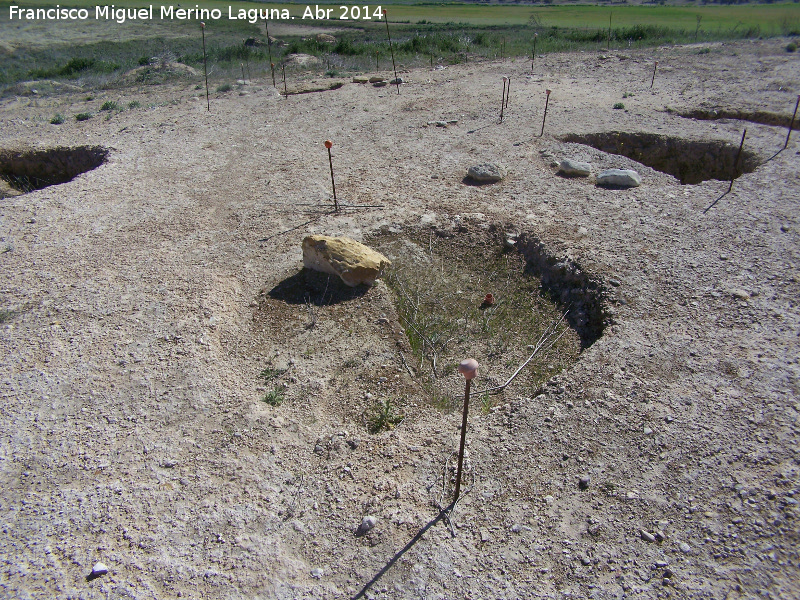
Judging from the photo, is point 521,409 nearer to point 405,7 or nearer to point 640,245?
point 640,245

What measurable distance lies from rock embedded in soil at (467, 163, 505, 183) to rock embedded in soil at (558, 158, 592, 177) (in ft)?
3.67

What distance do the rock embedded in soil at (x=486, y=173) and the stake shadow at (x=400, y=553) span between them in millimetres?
6620

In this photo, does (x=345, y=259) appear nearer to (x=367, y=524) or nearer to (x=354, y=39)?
(x=367, y=524)

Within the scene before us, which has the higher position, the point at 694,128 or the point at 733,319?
the point at 694,128

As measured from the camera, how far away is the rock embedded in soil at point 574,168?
9.67m

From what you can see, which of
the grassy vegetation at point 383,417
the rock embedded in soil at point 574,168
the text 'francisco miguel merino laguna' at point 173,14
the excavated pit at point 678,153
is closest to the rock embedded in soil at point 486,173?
the rock embedded in soil at point 574,168

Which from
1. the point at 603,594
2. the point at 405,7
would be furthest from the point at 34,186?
the point at 405,7

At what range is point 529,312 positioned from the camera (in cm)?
724

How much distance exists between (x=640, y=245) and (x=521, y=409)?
11.8 feet

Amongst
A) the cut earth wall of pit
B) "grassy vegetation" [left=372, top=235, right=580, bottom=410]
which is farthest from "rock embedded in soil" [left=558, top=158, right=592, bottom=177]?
"grassy vegetation" [left=372, top=235, right=580, bottom=410]

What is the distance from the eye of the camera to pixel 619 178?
920 cm

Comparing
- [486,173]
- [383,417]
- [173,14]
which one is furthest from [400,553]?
[173,14]

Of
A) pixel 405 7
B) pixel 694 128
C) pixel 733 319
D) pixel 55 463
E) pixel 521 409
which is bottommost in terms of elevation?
pixel 55 463

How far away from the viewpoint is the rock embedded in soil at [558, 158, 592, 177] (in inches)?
381
